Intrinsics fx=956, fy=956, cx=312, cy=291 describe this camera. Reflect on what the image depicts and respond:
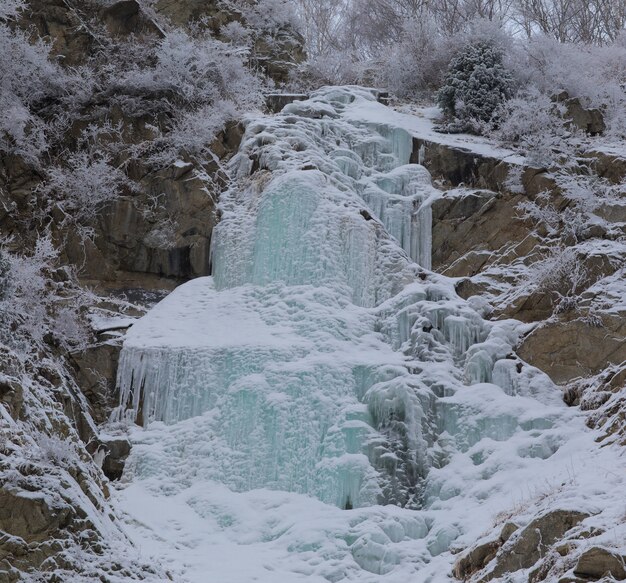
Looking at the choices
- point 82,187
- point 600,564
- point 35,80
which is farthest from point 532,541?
point 35,80

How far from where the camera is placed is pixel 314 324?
49.7 ft

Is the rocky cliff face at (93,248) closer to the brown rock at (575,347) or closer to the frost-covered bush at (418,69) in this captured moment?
the frost-covered bush at (418,69)

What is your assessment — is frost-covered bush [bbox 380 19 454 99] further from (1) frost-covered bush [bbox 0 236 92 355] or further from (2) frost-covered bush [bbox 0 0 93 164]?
(1) frost-covered bush [bbox 0 236 92 355]

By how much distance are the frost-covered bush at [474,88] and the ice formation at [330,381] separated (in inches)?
121

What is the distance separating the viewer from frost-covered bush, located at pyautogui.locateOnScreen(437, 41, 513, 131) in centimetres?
2019

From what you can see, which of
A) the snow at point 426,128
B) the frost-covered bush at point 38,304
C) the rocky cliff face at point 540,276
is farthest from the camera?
the snow at point 426,128

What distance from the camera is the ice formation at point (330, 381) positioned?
42.1ft

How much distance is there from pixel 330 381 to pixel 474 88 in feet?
30.1

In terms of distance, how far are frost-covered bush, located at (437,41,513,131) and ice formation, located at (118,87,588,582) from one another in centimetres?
307

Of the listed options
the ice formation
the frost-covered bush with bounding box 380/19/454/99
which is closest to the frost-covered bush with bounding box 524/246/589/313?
the ice formation

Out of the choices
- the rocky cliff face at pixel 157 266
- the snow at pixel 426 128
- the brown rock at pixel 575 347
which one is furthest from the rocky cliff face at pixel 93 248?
the brown rock at pixel 575 347

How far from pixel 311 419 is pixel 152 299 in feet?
14.8

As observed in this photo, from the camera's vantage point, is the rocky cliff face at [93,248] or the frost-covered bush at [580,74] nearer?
the rocky cliff face at [93,248]

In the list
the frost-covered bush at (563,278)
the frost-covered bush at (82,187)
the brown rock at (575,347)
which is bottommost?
the brown rock at (575,347)
